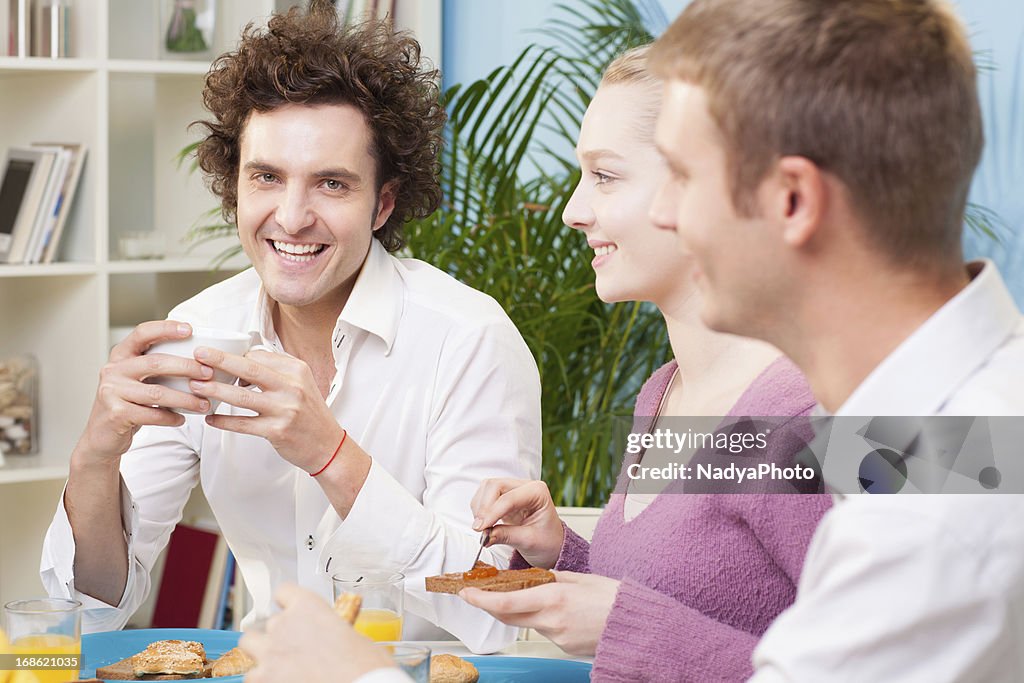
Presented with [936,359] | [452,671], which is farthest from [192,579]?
[936,359]

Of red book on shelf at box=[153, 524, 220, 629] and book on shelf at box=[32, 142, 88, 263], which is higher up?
book on shelf at box=[32, 142, 88, 263]

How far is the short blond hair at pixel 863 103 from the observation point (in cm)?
75

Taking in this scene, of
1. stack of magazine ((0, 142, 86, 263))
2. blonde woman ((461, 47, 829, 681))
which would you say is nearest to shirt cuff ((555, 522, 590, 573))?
blonde woman ((461, 47, 829, 681))

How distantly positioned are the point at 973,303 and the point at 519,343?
112 centimetres

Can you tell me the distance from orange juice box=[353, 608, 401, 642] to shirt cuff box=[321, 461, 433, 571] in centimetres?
38

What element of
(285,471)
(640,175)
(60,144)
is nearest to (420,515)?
(285,471)

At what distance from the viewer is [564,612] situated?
1153 mm

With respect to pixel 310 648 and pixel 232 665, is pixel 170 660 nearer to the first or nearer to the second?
pixel 232 665

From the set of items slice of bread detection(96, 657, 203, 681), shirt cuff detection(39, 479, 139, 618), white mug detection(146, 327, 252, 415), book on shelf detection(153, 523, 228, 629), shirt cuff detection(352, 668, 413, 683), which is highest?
white mug detection(146, 327, 252, 415)

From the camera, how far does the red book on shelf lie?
10.8 feet

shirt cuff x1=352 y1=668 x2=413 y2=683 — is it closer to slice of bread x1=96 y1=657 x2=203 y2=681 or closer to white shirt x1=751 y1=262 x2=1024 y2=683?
white shirt x1=751 y1=262 x2=1024 y2=683

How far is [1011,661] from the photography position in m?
0.73

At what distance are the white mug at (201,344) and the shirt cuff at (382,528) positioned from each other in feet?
0.81

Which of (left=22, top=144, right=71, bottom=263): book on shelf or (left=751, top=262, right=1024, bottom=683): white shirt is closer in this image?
(left=751, top=262, right=1024, bottom=683): white shirt
